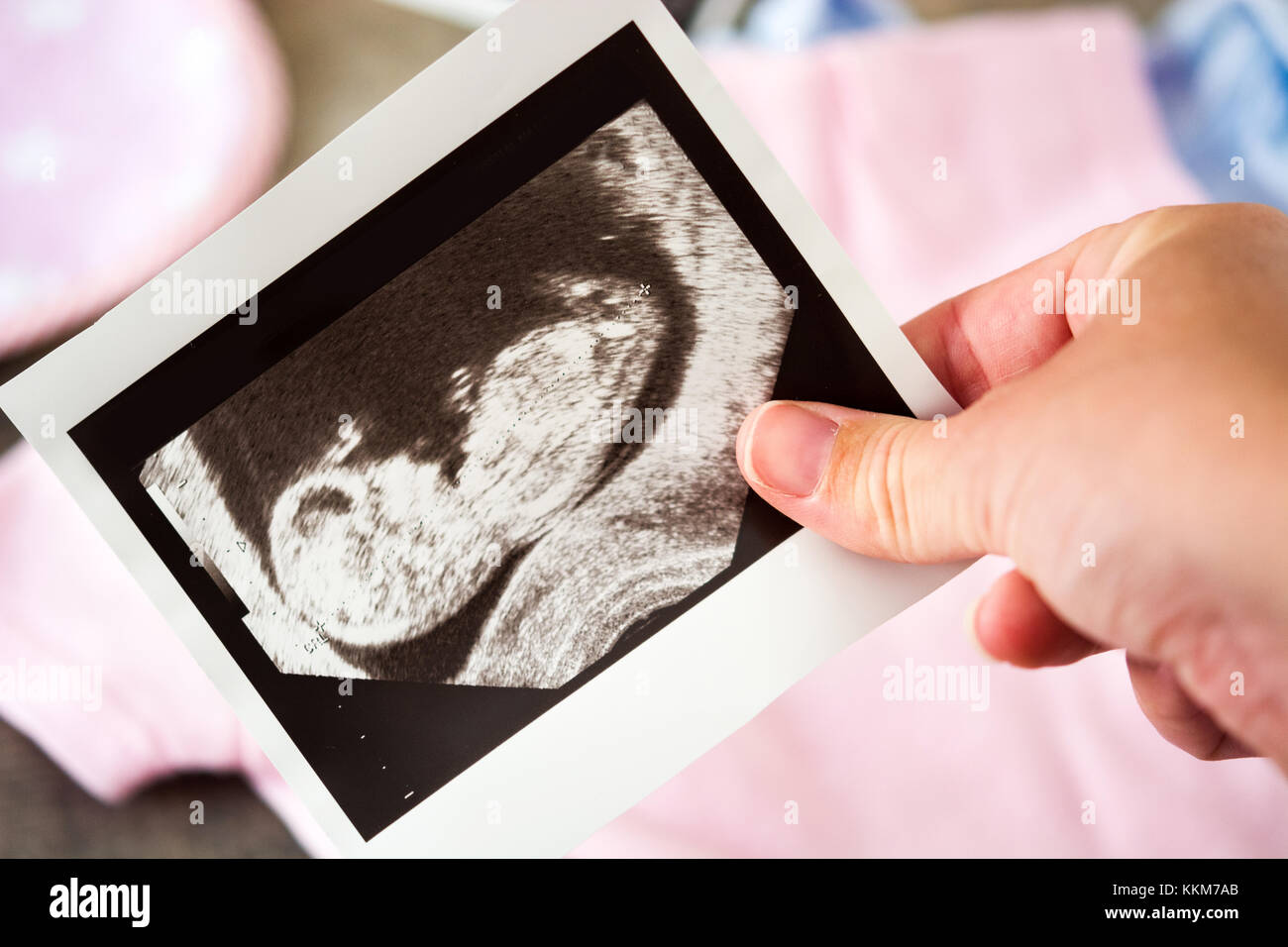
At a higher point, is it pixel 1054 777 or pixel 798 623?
pixel 798 623

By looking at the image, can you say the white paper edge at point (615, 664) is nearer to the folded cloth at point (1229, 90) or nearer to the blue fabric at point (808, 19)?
the blue fabric at point (808, 19)

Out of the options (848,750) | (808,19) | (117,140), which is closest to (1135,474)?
(848,750)

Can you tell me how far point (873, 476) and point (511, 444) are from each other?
19 centimetres

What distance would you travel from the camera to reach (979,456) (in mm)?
415

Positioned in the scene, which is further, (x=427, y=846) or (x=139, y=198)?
(x=139, y=198)

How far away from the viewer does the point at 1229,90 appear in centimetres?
82

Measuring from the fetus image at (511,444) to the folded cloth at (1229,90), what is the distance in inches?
22.7

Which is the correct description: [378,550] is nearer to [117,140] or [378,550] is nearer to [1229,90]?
[117,140]

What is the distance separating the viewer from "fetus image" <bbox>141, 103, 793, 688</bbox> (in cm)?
48

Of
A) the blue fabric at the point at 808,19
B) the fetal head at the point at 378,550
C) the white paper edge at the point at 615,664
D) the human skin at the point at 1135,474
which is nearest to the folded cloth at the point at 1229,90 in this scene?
the blue fabric at the point at 808,19

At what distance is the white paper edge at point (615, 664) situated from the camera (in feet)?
1.54
